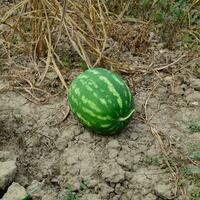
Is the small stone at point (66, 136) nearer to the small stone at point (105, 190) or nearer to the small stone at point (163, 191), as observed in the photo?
the small stone at point (105, 190)

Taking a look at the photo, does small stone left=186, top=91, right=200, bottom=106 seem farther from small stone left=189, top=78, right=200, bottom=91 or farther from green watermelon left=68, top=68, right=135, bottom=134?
green watermelon left=68, top=68, right=135, bottom=134

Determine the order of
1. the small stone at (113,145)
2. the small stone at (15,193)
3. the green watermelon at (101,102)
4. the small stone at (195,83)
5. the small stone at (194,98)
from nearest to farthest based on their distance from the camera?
the small stone at (15,193), the green watermelon at (101,102), the small stone at (113,145), the small stone at (194,98), the small stone at (195,83)

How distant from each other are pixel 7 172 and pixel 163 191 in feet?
2.93

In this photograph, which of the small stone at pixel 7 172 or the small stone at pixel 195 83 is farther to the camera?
the small stone at pixel 195 83

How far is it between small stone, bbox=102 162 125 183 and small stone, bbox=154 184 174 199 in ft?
0.70

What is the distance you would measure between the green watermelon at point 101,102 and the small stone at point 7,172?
0.53 m

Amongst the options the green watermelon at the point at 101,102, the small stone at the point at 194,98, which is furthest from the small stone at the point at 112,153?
the small stone at the point at 194,98

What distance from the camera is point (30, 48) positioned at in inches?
172

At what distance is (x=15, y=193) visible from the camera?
3.19 metres

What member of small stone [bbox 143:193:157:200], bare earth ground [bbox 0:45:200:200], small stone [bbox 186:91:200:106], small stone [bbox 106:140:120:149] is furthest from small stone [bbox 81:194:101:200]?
small stone [bbox 186:91:200:106]

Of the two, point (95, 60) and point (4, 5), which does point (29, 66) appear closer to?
point (95, 60)

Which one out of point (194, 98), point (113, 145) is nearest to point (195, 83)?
point (194, 98)

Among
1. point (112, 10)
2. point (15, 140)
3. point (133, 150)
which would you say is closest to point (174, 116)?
point (133, 150)

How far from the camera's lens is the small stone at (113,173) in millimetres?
3373
